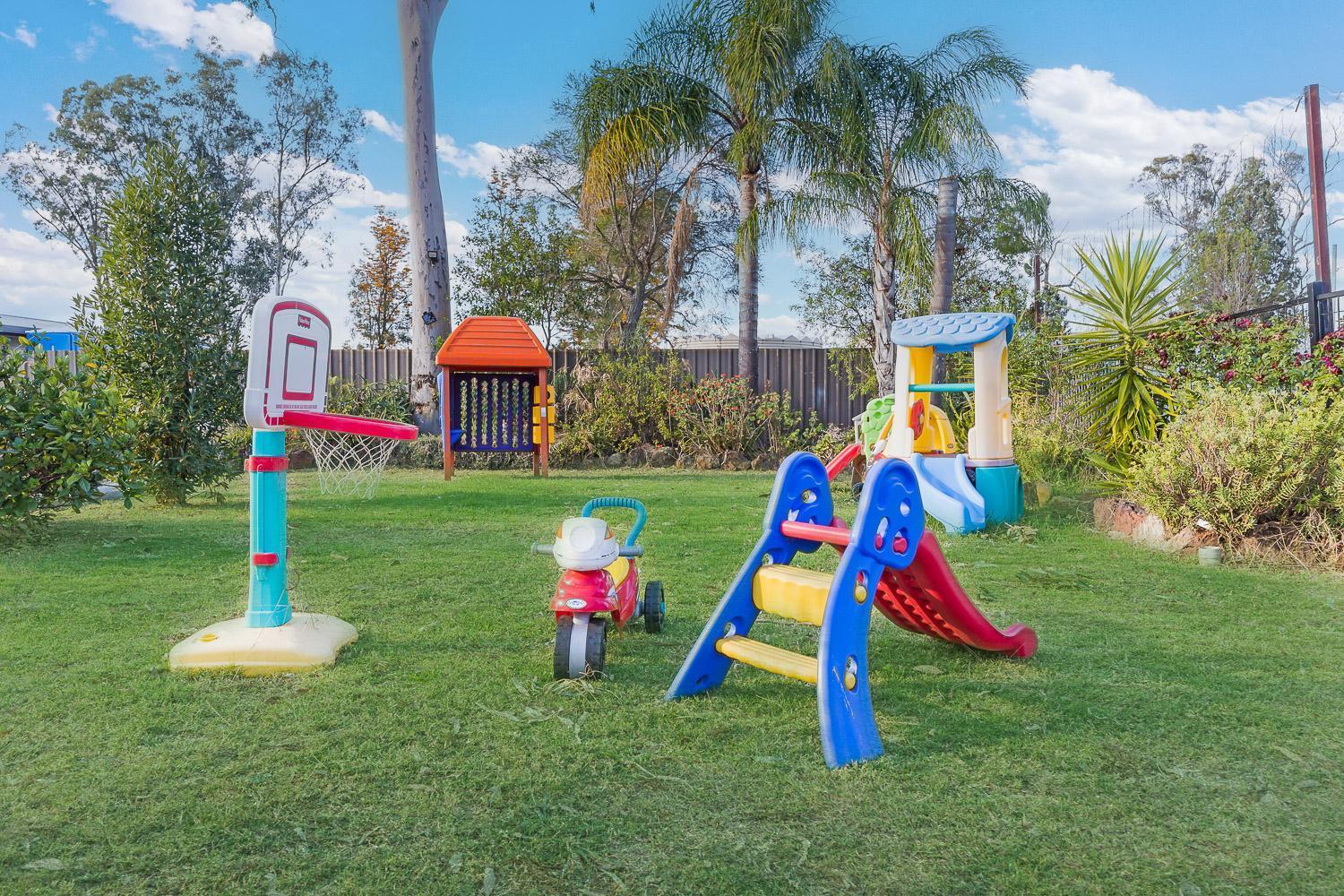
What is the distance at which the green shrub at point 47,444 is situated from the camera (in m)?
6.21

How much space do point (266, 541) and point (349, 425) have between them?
2.01 feet

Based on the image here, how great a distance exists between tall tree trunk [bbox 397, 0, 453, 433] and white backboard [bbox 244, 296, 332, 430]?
10.2 metres

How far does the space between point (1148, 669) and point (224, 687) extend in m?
3.66

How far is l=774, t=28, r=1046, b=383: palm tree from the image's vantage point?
1257cm

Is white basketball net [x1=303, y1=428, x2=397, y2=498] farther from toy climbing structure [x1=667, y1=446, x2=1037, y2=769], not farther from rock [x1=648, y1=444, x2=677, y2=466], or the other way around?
rock [x1=648, y1=444, x2=677, y2=466]

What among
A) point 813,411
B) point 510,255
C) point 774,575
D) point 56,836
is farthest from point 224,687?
point 510,255

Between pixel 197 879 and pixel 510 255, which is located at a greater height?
pixel 510 255

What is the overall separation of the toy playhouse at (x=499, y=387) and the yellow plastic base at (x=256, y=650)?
7871 mm

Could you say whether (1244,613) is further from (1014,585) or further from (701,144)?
(701,144)

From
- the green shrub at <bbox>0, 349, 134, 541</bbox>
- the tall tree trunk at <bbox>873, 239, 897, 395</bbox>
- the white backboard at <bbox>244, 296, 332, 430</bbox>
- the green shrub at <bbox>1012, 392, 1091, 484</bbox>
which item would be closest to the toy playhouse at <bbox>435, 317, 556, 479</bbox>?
the tall tree trunk at <bbox>873, 239, 897, 395</bbox>

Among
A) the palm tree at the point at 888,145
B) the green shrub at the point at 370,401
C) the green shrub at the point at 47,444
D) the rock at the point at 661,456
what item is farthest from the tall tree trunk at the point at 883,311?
the green shrub at the point at 47,444

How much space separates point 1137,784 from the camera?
2559mm

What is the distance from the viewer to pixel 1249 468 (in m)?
5.93

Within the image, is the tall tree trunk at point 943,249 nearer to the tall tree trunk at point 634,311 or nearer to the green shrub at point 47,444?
the green shrub at point 47,444
